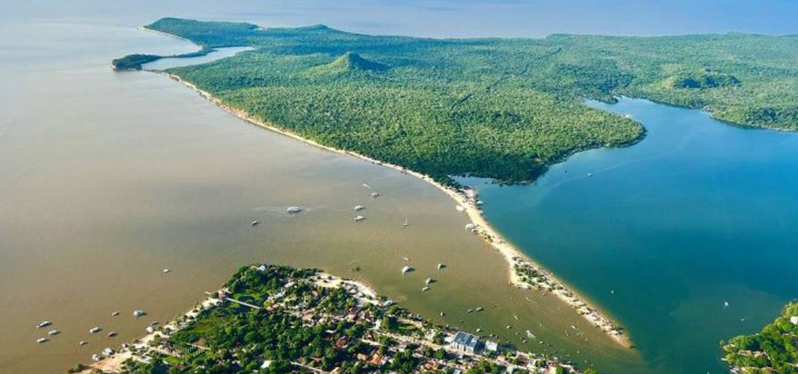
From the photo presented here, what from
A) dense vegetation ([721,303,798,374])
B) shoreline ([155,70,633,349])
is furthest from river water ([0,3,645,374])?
dense vegetation ([721,303,798,374])

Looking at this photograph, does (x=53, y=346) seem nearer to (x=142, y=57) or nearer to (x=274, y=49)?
(x=142, y=57)

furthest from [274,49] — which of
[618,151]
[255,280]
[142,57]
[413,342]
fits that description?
[413,342]

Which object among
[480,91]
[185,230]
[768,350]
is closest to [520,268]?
[768,350]

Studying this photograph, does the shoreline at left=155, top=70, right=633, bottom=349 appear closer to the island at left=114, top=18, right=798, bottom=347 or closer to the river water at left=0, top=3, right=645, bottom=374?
the island at left=114, top=18, right=798, bottom=347

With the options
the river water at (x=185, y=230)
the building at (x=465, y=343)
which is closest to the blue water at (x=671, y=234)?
the river water at (x=185, y=230)

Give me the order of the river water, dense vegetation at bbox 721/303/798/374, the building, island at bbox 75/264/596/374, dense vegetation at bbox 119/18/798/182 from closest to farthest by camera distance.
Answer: island at bbox 75/264/596/374 < dense vegetation at bbox 721/303/798/374 < the building < the river water < dense vegetation at bbox 119/18/798/182

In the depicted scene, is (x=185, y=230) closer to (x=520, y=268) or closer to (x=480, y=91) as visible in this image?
(x=520, y=268)

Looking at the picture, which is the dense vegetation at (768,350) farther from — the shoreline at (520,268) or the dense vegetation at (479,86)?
the dense vegetation at (479,86)
